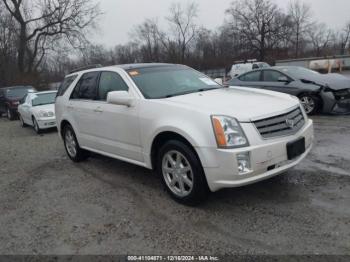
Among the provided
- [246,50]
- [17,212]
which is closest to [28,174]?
[17,212]

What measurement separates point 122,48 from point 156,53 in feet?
51.9

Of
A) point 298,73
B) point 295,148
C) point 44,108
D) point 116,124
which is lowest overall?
point 44,108

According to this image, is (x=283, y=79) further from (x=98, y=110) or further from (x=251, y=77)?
(x=98, y=110)

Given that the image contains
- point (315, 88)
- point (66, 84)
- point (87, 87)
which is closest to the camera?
point (87, 87)

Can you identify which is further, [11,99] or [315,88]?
[11,99]

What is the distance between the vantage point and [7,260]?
3387 mm

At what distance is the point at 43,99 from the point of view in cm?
1226

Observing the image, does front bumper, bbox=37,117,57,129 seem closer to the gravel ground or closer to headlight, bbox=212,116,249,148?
the gravel ground

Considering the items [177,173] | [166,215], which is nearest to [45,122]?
[177,173]

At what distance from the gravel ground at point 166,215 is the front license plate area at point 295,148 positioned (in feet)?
1.85

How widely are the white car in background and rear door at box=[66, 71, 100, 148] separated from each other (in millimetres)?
5078

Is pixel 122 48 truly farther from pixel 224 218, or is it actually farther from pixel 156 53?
pixel 224 218

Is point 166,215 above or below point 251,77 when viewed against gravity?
below

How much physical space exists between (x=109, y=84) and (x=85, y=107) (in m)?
0.70
